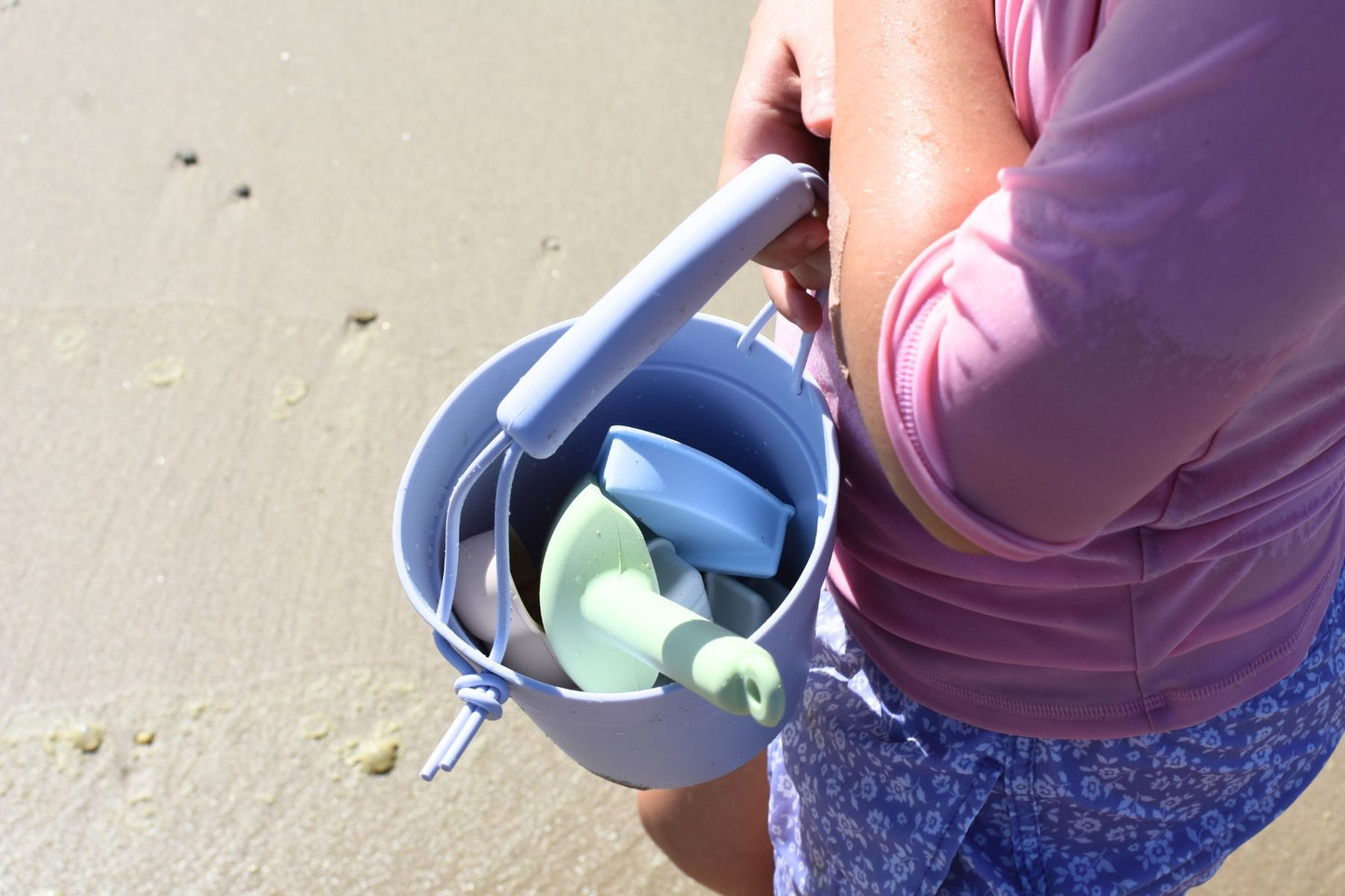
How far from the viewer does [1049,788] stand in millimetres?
829

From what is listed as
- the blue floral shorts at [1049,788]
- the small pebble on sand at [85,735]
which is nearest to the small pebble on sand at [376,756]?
the small pebble on sand at [85,735]

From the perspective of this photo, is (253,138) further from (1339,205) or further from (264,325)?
(1339,205)

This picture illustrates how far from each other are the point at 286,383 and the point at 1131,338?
5.14 ft

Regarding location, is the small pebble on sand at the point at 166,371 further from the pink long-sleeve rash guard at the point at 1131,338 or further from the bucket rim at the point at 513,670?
the pink long-sleeve rash guard at the point at 1131,338

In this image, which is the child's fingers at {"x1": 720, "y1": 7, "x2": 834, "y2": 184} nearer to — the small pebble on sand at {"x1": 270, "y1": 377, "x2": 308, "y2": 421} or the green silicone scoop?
the green silicone scoop

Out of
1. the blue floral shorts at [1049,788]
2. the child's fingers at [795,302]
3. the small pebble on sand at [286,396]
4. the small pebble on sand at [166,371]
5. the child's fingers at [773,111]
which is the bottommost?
the small pebble on sand at [286,396]

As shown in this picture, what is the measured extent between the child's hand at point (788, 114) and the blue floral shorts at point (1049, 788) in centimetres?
30

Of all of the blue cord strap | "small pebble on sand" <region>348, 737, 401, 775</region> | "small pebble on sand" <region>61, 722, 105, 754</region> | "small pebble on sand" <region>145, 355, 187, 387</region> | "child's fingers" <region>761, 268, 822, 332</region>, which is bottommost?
"small pebble on sand" <region>348, 737, 401, 775</region>

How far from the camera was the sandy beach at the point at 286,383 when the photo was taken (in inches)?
58.2

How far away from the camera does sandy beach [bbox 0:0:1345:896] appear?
148cm

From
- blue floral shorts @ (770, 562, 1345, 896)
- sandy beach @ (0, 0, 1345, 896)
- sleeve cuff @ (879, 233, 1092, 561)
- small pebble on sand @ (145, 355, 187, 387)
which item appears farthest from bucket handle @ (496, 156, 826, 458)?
small pebble on sand @ (145, 355, 187, 387)

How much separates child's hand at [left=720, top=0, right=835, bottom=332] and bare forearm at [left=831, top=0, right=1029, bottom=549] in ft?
0.32

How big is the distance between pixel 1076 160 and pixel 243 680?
4.58 feet

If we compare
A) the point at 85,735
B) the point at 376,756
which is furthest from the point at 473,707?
the point at 85,735
